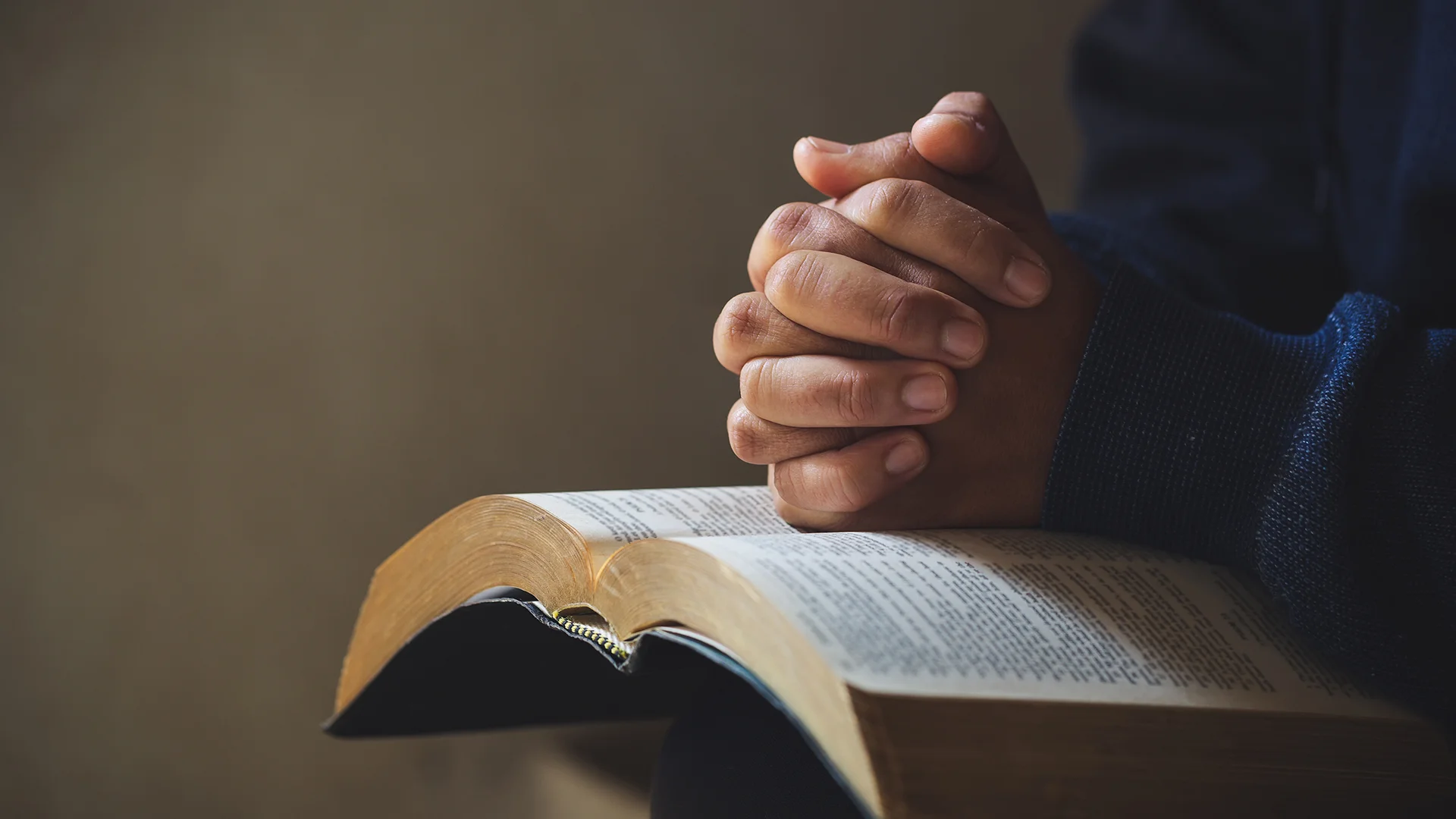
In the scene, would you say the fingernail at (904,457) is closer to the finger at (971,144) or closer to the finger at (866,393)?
the finger at (866,393)

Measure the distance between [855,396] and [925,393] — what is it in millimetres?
36

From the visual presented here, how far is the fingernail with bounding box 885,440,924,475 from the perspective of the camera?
51 centimetres

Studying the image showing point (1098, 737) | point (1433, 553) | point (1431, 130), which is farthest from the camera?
point (1431, 130)

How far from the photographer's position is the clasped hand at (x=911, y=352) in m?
0.50

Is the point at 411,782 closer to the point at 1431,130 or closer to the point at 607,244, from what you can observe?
the point at 607,244

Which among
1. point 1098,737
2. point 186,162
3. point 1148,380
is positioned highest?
point 186,162

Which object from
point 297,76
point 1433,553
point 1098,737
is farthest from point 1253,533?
point 297,76

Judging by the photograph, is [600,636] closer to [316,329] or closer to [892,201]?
[892,201]

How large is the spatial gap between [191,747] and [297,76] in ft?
2.43

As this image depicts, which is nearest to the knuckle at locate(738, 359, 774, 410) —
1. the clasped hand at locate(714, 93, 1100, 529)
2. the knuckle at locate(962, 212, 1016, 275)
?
the clasped hand at locate(714, 93, 1100, 529)

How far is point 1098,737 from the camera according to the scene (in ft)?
1.19

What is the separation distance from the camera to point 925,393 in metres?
0.50

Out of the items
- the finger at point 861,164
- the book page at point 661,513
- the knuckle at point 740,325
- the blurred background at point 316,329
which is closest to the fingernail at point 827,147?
the finger at point 861,164

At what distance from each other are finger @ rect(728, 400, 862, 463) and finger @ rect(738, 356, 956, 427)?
0.05 ft
